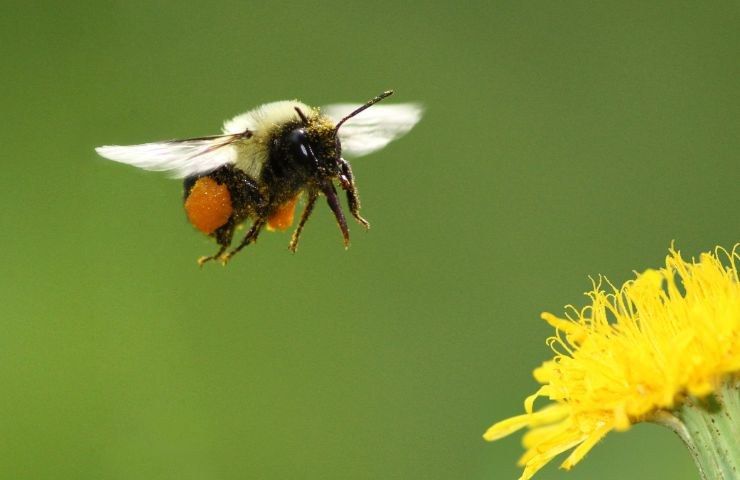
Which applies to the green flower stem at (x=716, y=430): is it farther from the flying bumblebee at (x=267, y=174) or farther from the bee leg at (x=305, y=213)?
the bee leg at (x=305, y=213)

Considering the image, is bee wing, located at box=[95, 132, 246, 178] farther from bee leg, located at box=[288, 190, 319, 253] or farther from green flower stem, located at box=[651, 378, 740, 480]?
green flower stem, located at box=[651, 378, 740, 480]

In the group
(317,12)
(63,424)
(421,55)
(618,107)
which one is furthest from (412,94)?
(63,424)

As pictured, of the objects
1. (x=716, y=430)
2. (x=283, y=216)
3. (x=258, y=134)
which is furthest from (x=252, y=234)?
(x=716, y=430)

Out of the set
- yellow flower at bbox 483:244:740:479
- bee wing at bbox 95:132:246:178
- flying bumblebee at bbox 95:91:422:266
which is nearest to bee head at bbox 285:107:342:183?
flying bumblebee at bbox 95:91:422:266

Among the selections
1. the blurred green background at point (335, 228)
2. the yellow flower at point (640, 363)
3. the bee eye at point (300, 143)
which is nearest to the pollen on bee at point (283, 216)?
the bee eye at point (300, 143)

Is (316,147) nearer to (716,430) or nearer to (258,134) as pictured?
(258,134)
